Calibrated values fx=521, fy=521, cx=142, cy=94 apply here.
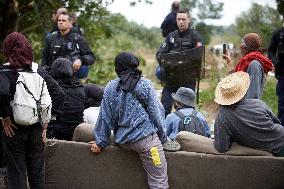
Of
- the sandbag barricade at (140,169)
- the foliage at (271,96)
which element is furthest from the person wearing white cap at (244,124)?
the foliage at (271,96)

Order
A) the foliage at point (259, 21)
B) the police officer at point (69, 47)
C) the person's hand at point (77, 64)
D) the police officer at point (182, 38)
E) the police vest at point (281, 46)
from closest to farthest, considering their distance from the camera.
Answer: the person's hand at point (77, 64) → the police officer at point (69, 47) → the police officer at point (182, 38) → the police vest at point (281, 46) → the foliage at point (259, 21)

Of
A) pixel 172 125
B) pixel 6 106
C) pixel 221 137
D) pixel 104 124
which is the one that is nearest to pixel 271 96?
pixel 172 125

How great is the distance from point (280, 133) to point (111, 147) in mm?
1750

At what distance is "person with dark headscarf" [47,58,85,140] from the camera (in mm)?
6051

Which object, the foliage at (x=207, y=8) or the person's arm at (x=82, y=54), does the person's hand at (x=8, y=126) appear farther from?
the foliage at (x=207, y=8)

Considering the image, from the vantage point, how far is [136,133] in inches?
202

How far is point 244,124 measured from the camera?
5.16 metres

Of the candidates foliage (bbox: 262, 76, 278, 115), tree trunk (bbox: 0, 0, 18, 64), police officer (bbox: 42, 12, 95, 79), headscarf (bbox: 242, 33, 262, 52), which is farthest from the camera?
foliage (bbox: 262, 76, 278, 115)

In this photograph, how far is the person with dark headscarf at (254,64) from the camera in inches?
247

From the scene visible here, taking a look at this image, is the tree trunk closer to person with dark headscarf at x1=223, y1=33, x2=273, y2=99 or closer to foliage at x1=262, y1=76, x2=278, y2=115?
person with dark headscarf at x1=223, y1=33, x2=273, y2=99

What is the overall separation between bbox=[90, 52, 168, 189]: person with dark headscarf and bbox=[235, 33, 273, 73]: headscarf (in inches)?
64.4

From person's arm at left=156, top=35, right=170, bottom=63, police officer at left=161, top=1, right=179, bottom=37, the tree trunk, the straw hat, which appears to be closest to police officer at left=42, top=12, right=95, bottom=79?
person's arm at left=156, top=35, right=170, bottom=63

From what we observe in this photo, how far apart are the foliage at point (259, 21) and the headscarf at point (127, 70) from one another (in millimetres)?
13530

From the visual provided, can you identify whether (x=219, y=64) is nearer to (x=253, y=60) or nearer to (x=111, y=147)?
(x=253, y=60)
